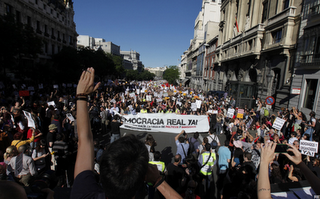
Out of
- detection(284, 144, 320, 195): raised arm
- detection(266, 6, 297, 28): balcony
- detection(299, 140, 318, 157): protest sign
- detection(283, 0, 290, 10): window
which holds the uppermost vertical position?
detection(283, 0, 290, 10): window

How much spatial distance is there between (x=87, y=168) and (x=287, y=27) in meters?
19.1

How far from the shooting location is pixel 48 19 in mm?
33531

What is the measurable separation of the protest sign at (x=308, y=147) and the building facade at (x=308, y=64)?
899 centimetres

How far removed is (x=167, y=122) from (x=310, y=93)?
37.4 ft

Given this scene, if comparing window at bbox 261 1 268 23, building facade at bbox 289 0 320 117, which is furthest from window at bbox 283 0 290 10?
window at bbox 261 1 268 23

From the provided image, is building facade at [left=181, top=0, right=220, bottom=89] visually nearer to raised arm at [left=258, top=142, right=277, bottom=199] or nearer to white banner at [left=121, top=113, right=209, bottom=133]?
white banner at [left=121, top=113, right=209, bottom=133]

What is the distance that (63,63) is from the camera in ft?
96.1

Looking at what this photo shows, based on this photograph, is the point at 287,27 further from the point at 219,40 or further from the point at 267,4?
the point at 219,40

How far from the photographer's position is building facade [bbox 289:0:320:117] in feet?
40.5

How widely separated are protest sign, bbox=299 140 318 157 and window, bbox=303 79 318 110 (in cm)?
968

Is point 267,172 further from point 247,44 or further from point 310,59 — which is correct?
point 247,44

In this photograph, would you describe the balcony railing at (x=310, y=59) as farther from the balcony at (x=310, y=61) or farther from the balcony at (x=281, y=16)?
the balcony at (x=281, y=16)

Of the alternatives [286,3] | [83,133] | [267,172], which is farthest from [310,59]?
[83,133]

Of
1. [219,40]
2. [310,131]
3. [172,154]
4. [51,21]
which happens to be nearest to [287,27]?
[310,131]
